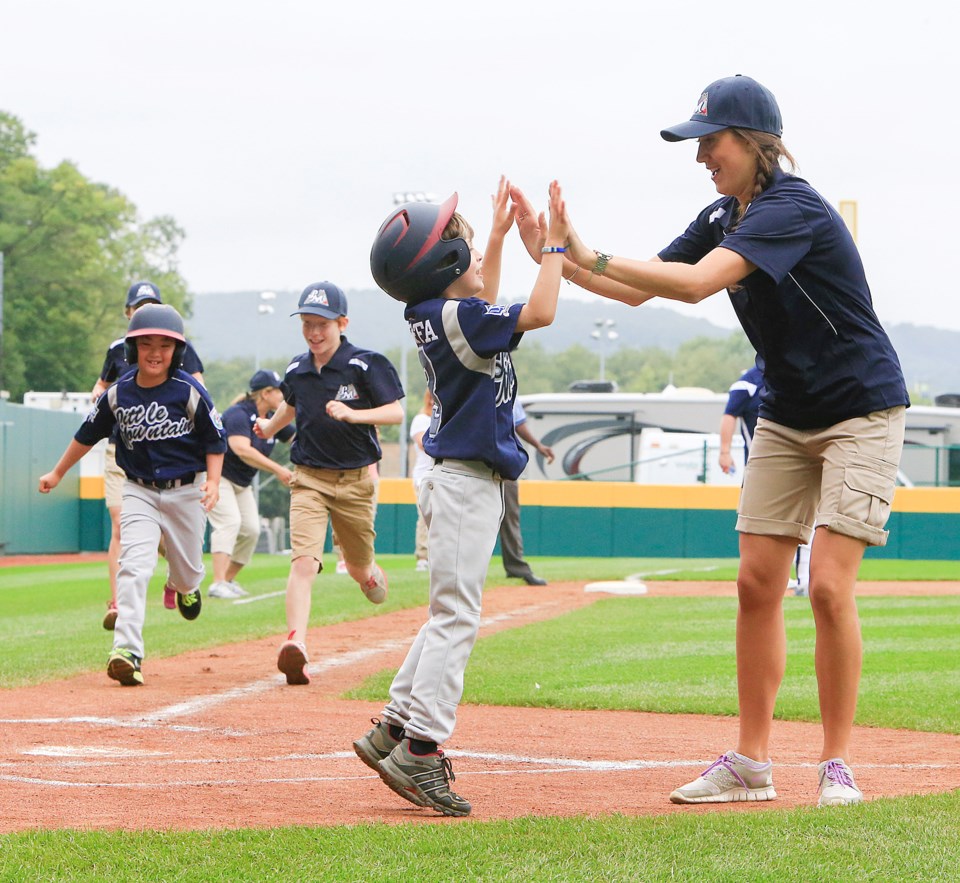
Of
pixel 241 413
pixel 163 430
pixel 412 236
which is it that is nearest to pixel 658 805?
pixel 412 236

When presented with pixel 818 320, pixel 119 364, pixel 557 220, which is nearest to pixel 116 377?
pixel 119 364

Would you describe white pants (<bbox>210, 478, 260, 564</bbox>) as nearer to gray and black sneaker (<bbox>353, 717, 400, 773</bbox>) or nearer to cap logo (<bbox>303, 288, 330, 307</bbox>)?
cap logo (<bbox>303, 288, 330, 307</bbox>)

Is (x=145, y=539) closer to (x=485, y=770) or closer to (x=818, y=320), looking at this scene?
(x=485, y=770)

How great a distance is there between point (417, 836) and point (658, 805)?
964 millimetres

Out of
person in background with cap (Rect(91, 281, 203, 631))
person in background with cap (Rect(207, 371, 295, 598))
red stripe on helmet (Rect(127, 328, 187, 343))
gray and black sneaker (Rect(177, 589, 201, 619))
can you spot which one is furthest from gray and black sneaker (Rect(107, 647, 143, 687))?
person in background with cap (Rect(207, 371, 295, 598))

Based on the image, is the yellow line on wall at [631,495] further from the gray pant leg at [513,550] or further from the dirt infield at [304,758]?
the dirt infield at [304,758]

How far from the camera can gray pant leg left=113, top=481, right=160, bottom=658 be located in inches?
308

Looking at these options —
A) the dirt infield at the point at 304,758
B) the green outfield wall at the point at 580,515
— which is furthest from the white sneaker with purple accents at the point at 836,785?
the green outfield wall at the point at 580,515

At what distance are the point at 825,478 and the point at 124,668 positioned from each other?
449cm

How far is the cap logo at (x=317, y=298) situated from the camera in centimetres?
830

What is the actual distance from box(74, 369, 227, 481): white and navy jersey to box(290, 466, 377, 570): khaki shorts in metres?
0.59

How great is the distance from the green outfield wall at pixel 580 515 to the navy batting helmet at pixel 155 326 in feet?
63.4

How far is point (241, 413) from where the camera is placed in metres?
12.9

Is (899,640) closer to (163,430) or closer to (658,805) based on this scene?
(163,430)
